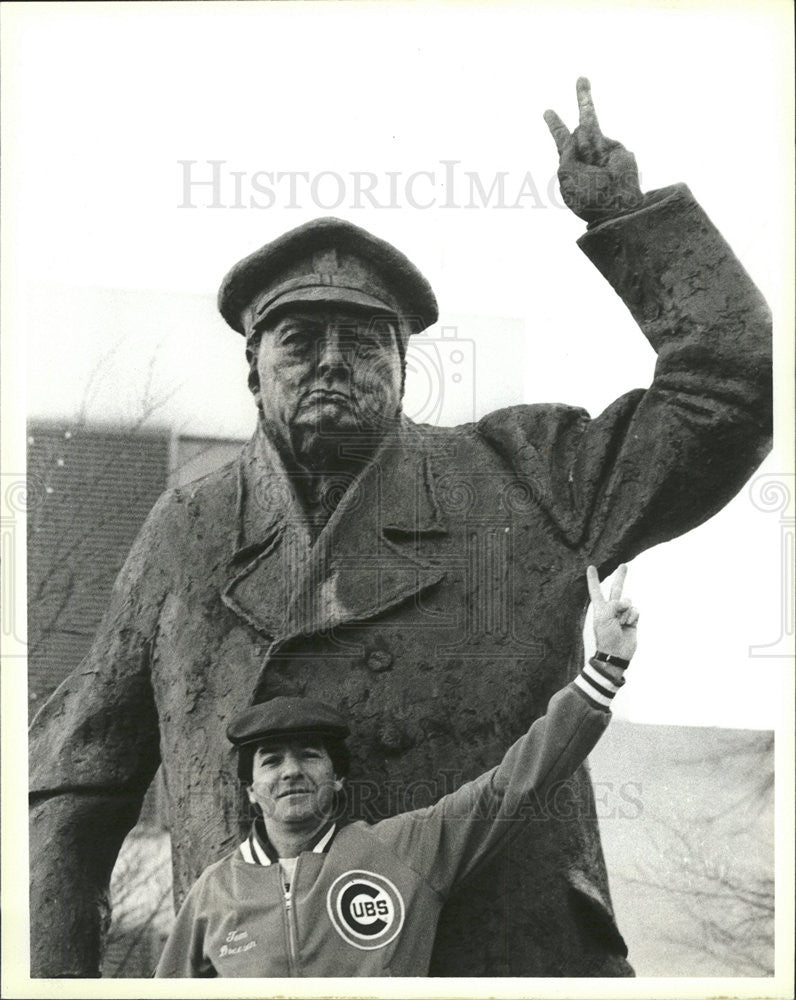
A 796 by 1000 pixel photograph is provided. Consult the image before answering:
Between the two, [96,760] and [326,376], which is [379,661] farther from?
[96,760]

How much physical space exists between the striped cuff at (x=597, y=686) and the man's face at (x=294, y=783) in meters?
0.84

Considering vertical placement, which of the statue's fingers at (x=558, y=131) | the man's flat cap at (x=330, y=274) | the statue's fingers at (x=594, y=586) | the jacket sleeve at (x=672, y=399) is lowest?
the statue's fingers at (x=594, y=586)

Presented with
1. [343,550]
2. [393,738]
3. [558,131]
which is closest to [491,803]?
[393,738]

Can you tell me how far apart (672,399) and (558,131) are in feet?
3.18

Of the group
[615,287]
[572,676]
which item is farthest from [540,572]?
[615,287]

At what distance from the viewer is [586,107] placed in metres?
8.62

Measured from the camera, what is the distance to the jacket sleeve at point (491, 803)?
812cm

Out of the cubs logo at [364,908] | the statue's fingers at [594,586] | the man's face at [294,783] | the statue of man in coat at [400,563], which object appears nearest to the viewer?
the cubs logo at [364,908]

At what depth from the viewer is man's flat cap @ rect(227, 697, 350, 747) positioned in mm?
8172

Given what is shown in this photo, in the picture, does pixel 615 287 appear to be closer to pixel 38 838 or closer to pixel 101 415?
pixel 101 415

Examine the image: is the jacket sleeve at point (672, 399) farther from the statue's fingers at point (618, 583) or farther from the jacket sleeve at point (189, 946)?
the jacket sleeve at point (189, 946)

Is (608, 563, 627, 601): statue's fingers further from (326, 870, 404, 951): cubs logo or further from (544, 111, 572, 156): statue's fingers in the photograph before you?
(544, 111, 572, 156): statue's fingers

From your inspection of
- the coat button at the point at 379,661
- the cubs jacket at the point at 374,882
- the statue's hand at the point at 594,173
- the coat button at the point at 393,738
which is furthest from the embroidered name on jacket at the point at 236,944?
the statue's hand at the point at 594,173

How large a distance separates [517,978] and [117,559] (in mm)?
2059
